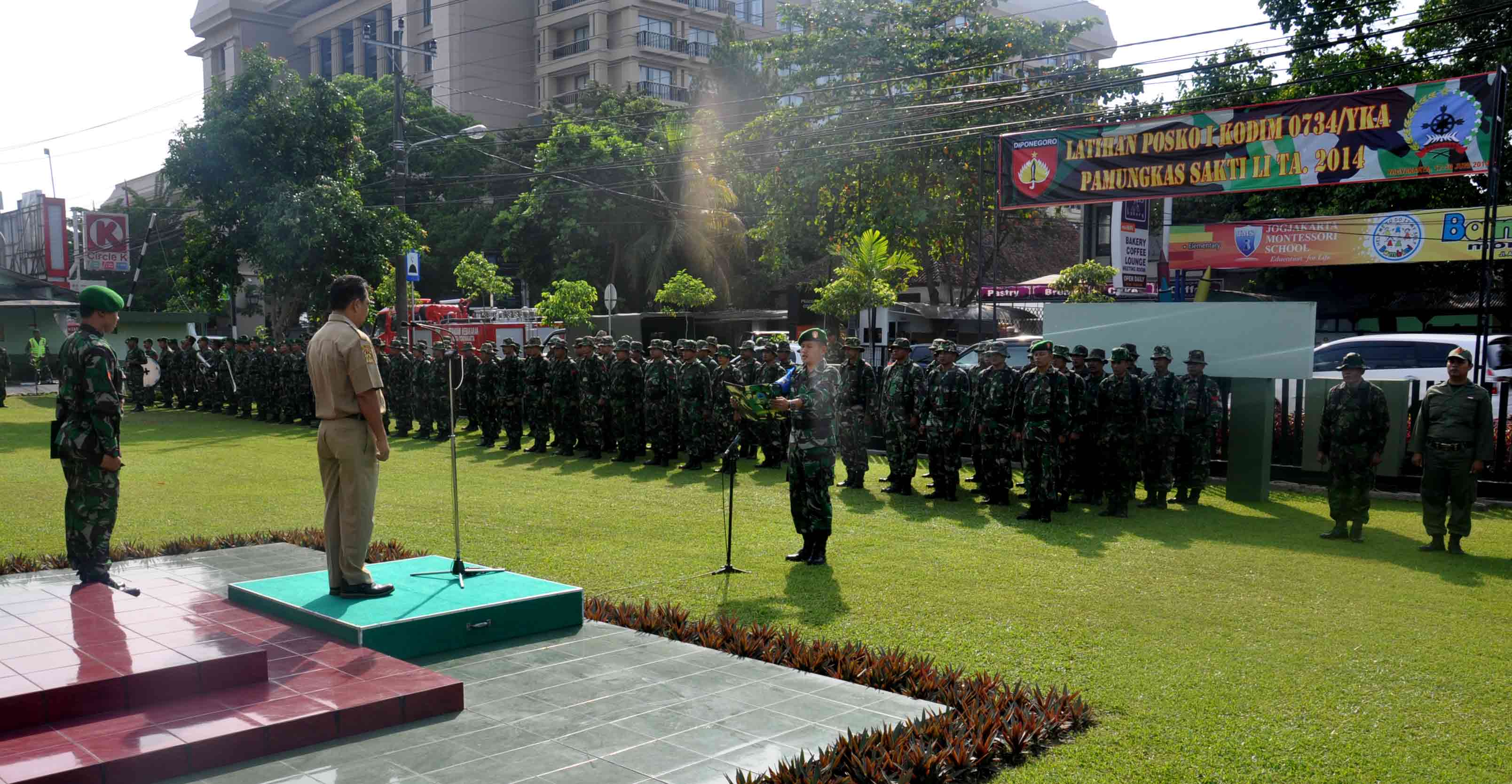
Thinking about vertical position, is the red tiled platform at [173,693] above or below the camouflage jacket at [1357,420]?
below

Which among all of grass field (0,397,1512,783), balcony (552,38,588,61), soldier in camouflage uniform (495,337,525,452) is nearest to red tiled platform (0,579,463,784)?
grass field (0,397,1512,783)

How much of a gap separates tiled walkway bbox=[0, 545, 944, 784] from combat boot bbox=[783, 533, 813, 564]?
254 cm

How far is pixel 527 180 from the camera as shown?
46.9m

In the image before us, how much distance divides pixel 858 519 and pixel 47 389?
32503 mm

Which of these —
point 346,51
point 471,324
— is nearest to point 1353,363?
point 471,324

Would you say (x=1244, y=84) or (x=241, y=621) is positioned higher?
(x=1244, y=84)

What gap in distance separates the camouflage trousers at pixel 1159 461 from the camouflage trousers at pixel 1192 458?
0.08 metres

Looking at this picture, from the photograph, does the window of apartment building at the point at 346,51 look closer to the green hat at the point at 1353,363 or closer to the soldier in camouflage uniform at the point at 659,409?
the soldier in camouflage uniform at the point at 659,409

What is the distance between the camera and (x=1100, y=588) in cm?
811

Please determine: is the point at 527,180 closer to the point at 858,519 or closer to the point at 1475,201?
the point at 1475,201

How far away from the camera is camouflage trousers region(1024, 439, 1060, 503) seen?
11234 millimetres

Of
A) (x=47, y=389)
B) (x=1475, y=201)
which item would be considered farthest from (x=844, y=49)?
(x=47, y=389)

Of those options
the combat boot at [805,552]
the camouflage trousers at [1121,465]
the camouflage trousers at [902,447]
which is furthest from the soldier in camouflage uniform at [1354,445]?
the combat boot at [805,552]

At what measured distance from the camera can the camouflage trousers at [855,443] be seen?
530 inches
